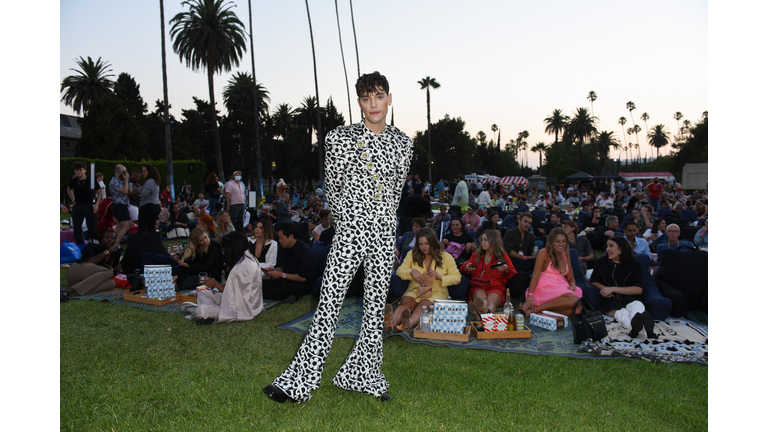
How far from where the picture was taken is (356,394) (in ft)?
11.0

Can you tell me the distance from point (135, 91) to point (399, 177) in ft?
169

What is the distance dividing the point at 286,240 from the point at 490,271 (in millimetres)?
3038

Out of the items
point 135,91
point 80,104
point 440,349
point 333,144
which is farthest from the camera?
point 135,91

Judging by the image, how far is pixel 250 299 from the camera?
19.7 feet

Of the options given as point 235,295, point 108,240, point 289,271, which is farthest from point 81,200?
point 235,295

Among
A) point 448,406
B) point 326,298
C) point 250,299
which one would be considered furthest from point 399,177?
point 250,299

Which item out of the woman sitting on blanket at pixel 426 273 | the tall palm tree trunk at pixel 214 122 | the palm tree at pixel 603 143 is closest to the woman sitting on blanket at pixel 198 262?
the woman sitting on blanket at pixel 426 273

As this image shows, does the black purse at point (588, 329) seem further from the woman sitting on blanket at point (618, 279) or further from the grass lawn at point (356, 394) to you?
the woman sitting on blanket at point (618, 279)

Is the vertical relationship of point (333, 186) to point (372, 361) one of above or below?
above

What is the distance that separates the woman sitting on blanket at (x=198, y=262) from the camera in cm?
777

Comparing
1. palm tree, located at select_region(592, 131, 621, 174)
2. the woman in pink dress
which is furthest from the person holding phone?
palm tree, located at select_region(592, 131, 621, 174)

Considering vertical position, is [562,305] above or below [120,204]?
below

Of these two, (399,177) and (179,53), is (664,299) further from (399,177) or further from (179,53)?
(179,53)

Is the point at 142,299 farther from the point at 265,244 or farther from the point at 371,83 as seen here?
the point at 371,83
